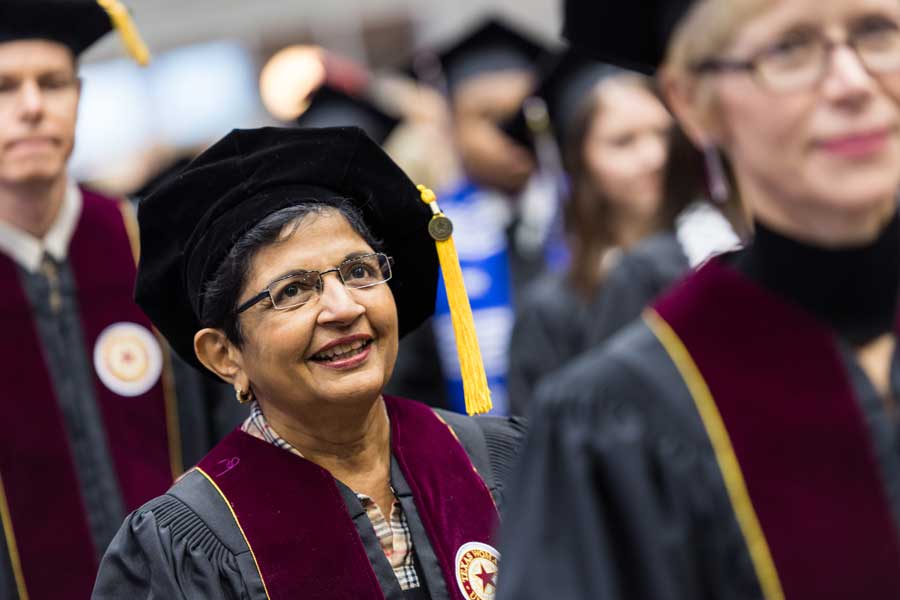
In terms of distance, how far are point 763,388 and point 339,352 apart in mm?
1308

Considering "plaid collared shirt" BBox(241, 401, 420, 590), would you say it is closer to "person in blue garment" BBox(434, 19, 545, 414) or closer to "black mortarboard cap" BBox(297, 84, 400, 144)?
"person in blue garment" BBox(434, 19, 545, 414)

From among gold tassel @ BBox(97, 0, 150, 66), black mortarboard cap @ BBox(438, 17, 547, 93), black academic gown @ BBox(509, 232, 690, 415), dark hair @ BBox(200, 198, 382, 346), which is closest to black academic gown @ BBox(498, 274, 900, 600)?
dark hair @ BBox(200, 198, 382, 346)

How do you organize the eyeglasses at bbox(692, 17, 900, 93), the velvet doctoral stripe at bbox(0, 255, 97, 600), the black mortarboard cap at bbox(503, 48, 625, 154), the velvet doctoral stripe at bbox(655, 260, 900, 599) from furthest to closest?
the black mortarboard cap at bbox(503, 48, 625, 154), the velvet doctoral stripe at bbox(0, 255, 97, 600), the eyeglasses at bbox(692, 17, 900, 93), the velvet doctoral stripe at bbox(655, 260, 900, 599)

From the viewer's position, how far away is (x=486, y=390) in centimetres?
347

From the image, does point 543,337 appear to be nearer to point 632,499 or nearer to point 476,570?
point 476,570

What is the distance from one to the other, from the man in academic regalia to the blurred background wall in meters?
14.4

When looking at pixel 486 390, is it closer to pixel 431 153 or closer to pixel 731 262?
pixel 731 262

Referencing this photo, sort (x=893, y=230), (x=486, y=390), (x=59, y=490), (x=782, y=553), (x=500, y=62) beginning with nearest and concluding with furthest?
(x=782, y=553)
(x=893, y=230)
(x=486, y=390)
(x=59, y=490)
(x=500, y=62)

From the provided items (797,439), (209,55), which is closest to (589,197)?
(797,439)

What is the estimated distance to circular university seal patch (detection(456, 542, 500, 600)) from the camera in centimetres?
312

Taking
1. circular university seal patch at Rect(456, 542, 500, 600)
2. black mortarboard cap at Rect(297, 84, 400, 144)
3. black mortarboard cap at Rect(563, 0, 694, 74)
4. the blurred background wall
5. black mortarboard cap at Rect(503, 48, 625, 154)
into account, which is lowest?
circular university seal patch at Rect(456, 542, 500, 600)

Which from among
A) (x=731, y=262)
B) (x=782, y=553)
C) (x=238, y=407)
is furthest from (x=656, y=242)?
(x=782, y=553)

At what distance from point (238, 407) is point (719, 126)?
2.49m

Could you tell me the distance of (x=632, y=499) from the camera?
6.61 ft
